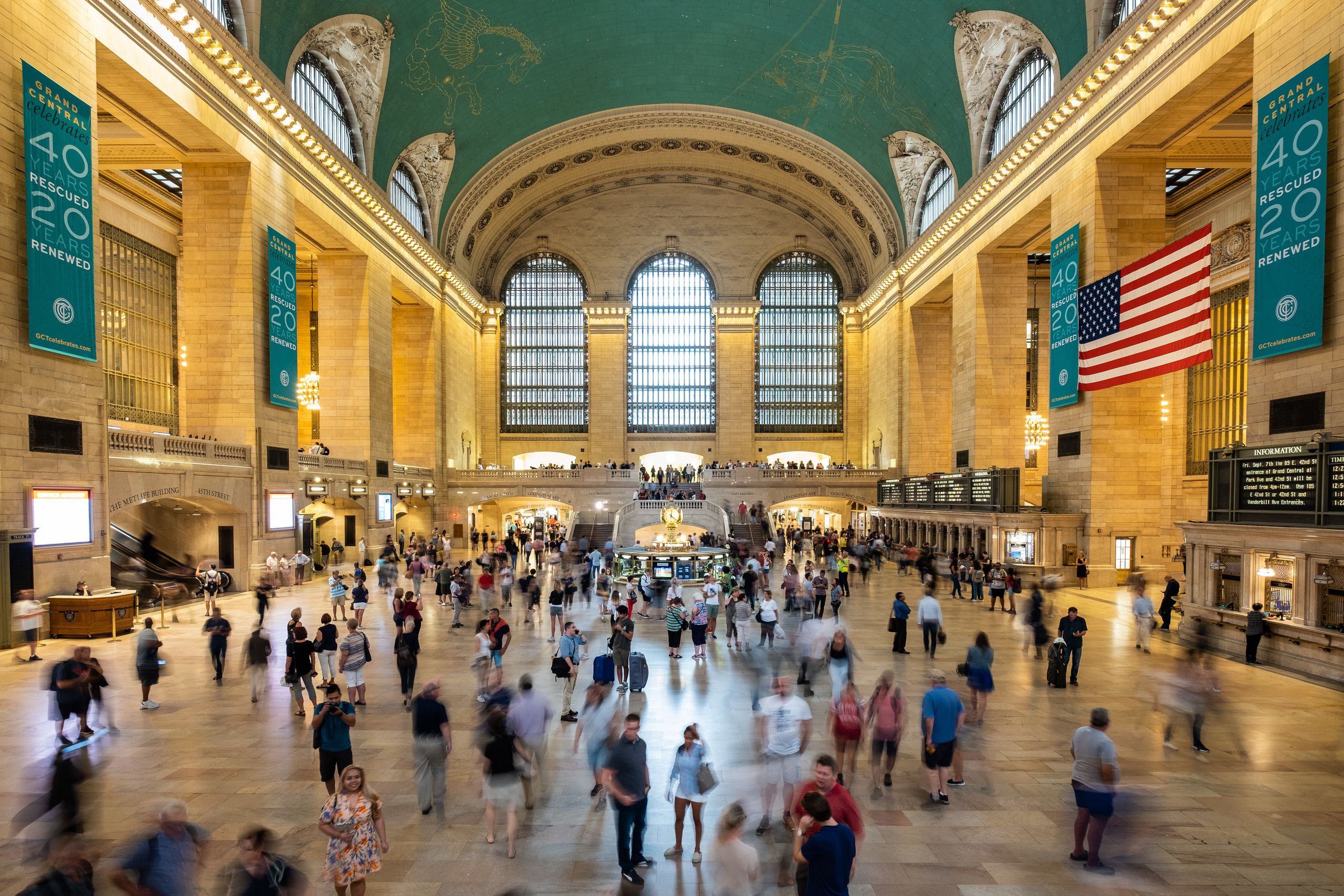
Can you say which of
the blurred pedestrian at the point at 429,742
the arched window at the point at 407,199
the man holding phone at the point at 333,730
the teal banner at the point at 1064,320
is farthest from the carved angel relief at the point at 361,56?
the blurred pedestrian at the point at 429,742

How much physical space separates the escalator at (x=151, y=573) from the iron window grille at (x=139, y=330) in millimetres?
7719

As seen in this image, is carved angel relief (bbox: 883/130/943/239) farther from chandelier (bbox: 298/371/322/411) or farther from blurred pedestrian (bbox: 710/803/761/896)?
blurred pedestrian (bbox: 710/803/761/896)

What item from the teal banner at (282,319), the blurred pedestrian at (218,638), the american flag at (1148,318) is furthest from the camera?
the teal banner at (282,319)

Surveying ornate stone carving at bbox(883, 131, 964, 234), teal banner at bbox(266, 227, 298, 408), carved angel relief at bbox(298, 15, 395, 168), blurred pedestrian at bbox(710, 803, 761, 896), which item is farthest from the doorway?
carved angel relief at bbox(298, 15, 395, 168)

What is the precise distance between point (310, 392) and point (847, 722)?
93.9 ft

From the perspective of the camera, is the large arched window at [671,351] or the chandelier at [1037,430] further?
the large arched window at [671,351]

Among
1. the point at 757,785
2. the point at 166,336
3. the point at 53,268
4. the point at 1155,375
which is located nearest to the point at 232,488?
the point at 53,268

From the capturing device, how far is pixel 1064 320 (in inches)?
867

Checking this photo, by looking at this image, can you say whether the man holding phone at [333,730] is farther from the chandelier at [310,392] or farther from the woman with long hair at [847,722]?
the chandelier at [310,392]

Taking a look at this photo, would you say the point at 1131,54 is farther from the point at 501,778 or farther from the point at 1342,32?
the point at 501,778

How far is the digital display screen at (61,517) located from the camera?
44.4 feet

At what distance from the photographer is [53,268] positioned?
1391cm

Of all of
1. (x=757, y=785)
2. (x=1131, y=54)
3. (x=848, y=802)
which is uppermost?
(x=1131, y=54)

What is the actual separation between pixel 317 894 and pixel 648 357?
4302 cm
